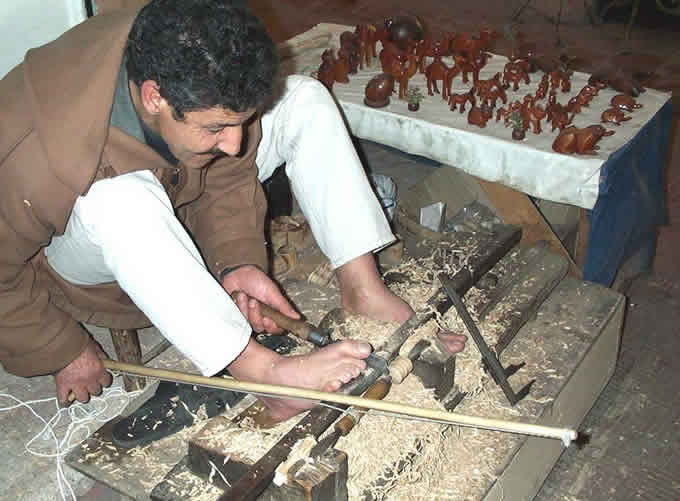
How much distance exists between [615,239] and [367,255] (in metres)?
1.25

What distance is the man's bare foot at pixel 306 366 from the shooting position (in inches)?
67.9

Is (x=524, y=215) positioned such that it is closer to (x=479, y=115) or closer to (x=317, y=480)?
(x=479, y=115)

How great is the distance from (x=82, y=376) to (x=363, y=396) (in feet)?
2.73

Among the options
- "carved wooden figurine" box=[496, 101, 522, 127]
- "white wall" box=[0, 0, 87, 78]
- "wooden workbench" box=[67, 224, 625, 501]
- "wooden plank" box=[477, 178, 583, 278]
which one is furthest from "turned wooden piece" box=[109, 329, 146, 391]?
"carved wooden figurine" box=[496, 101, 522, 127]

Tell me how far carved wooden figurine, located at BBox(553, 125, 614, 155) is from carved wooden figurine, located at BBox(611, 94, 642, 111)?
369 mm

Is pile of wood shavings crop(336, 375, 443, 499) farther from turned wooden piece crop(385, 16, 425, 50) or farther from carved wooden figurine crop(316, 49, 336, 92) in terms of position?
turned wooden piece crop(385, 16, 425, 50)

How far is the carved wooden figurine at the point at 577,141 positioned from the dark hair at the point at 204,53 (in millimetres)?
1396

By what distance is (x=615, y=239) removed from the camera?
2840 mm

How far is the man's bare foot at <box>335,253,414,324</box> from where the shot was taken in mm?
2096

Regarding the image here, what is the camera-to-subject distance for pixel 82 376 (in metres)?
1.97

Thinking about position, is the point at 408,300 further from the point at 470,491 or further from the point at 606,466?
the point at 606,466

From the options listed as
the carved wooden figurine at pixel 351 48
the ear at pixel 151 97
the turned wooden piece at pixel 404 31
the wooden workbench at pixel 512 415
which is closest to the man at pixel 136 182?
the ear at pixel 151 97

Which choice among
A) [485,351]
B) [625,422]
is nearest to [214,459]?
[485,351]

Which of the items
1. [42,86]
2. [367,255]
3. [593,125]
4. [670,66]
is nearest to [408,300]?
[367,255]
